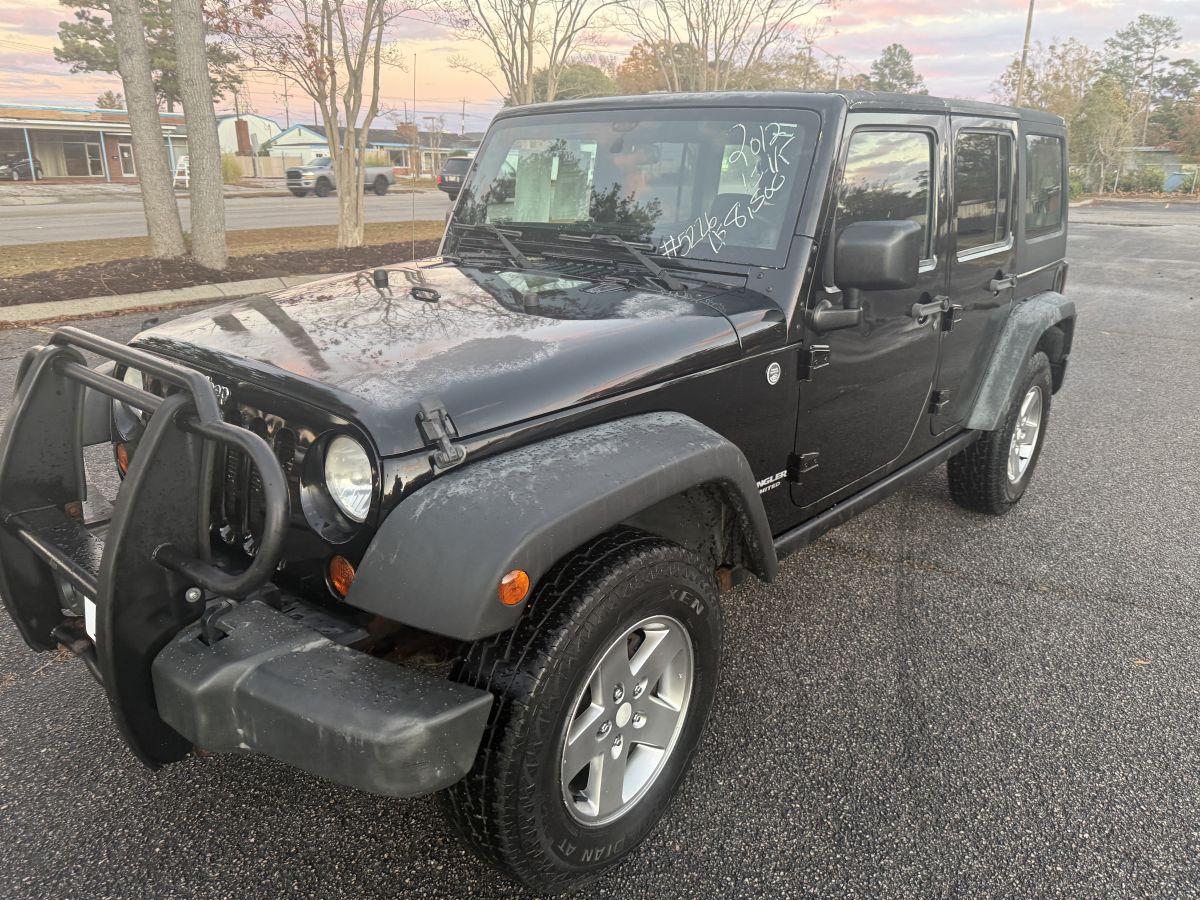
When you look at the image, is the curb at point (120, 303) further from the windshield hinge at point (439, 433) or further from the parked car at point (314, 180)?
the parked car at point (314, 180)

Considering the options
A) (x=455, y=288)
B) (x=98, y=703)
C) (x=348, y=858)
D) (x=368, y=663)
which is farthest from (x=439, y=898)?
(x=455, y=288)

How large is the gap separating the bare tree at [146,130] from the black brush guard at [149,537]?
988 cm

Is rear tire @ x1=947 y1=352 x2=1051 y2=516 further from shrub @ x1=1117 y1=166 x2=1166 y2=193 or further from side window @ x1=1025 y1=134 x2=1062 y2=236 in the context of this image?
shrub @ x1=1117 y1=166 x2=1166 y2=193

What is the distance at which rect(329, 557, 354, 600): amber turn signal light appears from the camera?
6.32ft

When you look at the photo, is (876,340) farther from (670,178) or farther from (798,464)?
(670,178)

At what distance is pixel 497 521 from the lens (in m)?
1.76

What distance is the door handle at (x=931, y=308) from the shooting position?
323 cm

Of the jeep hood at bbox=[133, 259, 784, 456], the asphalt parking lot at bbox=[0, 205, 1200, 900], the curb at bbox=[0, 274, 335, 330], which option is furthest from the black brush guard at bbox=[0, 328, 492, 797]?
the curb at bbox=[0, 274, 335, 330]

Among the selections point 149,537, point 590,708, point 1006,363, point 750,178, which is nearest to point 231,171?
point 1006,363

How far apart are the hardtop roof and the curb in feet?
17.2

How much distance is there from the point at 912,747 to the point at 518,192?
249 centimetres

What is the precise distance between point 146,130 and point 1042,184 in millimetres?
10436

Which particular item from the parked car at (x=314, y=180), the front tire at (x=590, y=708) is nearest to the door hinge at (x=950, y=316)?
the front tire at (x=590, y=708)

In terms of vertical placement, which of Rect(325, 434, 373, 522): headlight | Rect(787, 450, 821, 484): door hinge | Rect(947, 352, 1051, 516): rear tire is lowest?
Rect(947, 352, 1051, 516): rear tire
